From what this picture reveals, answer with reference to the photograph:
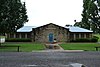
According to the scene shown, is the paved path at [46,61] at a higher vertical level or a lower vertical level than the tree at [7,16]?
lower

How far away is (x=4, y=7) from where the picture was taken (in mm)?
46906

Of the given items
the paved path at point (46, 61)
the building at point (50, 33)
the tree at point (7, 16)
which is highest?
the tree at point (7, 16)

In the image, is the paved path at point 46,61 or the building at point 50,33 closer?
the paved path at point 46,61

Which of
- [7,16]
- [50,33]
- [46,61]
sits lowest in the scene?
[46,61]

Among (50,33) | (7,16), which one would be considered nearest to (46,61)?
(7,16)

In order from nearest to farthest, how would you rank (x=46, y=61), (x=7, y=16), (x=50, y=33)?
1. (x=46, y=61)
2. (x=7, y=16)
3. (x=50, y=33)

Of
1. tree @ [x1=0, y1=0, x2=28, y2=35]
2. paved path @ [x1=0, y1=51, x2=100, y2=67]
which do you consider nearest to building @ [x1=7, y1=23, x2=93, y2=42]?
tree @ [x1=0, y1=0, x2=28, y2=35]

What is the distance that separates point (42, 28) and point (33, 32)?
2.49 metres

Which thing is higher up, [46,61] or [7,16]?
[7,16]

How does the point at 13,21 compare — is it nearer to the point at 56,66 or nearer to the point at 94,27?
the point at 94,27

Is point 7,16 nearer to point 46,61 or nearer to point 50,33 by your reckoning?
point 50,33

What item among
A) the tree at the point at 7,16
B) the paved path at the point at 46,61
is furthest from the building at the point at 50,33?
the paved path at the point at 46,61

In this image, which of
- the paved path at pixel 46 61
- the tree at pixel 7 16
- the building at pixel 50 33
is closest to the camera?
the paved path at pixel 46 61

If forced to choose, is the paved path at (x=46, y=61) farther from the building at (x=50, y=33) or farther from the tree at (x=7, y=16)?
the building at (x=50, y=33)
